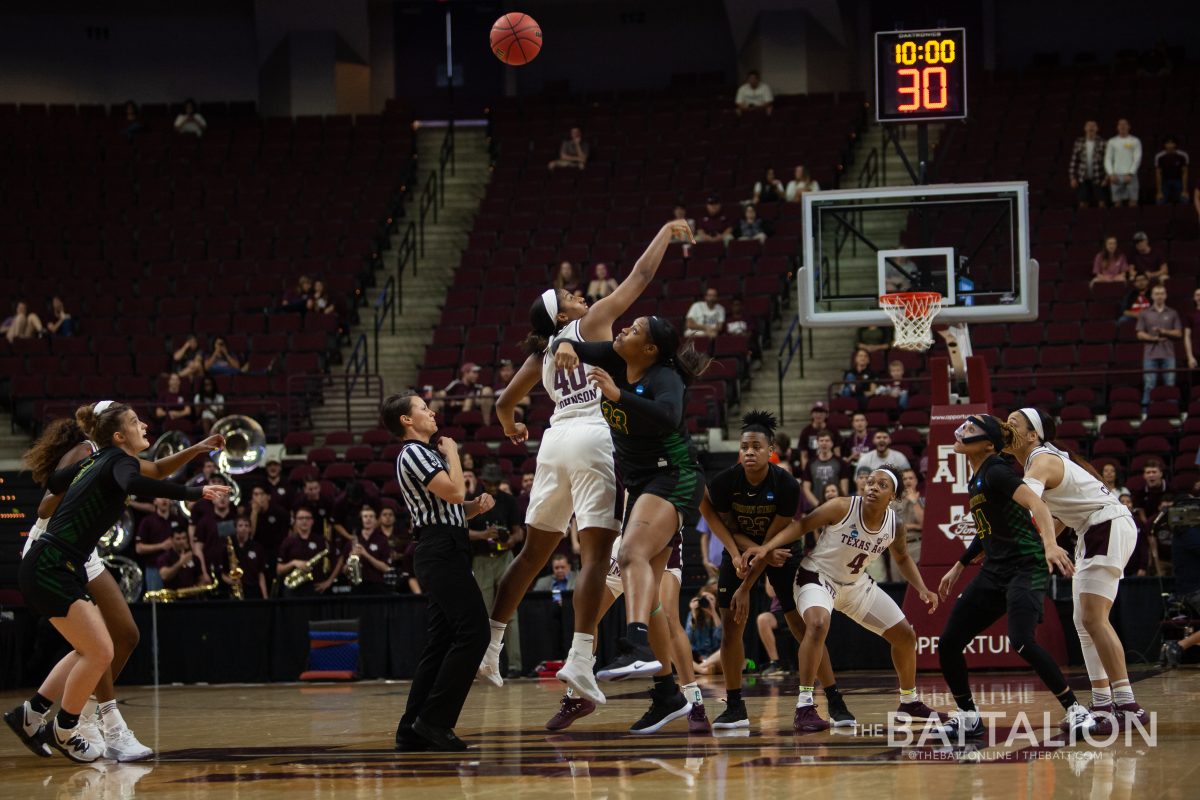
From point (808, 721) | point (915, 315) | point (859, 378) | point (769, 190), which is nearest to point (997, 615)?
point (808, 721)

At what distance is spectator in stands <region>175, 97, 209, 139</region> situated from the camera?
28312 mm

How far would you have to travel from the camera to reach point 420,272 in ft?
82.1

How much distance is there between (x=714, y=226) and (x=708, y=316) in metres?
2.76

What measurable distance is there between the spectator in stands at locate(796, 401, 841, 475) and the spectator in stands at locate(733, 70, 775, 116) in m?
10.2

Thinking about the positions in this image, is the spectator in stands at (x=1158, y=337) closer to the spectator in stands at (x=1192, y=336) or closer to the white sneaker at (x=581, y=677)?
the spectator in stands at (x=1192, y=336)

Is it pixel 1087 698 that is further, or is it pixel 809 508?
pixel 809 508

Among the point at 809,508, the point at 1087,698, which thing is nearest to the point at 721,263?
the point at 809,508

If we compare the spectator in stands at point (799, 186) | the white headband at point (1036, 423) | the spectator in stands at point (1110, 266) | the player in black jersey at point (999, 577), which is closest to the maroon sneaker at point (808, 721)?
the player in black jersey at point (999, 577)

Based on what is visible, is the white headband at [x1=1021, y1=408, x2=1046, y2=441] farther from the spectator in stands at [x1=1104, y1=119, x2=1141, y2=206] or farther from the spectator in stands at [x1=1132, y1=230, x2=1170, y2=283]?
the spectator in stands at [x1=1104, y1=119, x2=1141, y2=206]

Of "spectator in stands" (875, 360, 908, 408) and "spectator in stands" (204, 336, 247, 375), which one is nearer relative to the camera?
"spectator in stands" (875, 360, 908, 408)

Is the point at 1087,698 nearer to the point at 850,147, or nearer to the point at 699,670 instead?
the point at 699,670

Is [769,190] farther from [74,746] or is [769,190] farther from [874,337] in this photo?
[74,746]

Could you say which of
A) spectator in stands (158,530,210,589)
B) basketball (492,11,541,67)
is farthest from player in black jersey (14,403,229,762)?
spectator in stands (158,530,210,589)

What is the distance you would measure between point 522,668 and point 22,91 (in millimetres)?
20904
